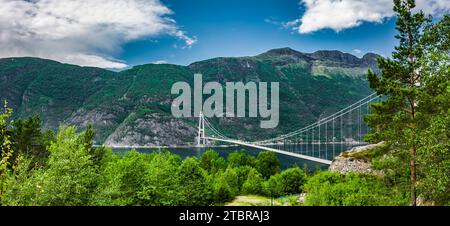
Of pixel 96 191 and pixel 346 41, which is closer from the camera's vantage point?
pixel 96 191

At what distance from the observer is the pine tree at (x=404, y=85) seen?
13.8m

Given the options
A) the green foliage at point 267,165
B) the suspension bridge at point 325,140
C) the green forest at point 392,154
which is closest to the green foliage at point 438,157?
the green forest at point 392,154

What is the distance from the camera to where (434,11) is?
1748cm

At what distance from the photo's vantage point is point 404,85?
14766 millimetres

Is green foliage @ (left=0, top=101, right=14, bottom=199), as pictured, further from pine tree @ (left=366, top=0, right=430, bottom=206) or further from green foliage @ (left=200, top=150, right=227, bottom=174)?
green foliage @ (left=200, top=150, right=227, bottom=174)

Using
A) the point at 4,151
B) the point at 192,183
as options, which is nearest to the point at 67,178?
the point at 4,151

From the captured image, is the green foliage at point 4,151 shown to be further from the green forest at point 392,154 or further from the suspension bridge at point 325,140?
the suspension bridge at point 325,140

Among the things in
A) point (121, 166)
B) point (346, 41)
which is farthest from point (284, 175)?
point (121, 166)

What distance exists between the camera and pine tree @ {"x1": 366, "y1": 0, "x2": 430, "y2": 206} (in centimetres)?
1380

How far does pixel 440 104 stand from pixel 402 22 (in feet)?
14.8

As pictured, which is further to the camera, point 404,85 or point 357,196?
point 357,196

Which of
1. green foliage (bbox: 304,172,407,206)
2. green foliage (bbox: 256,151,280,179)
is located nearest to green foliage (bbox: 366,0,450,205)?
green foliage (bbox: 304,172,407,206)

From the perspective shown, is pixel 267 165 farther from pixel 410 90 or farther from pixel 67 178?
pixel 67 178
